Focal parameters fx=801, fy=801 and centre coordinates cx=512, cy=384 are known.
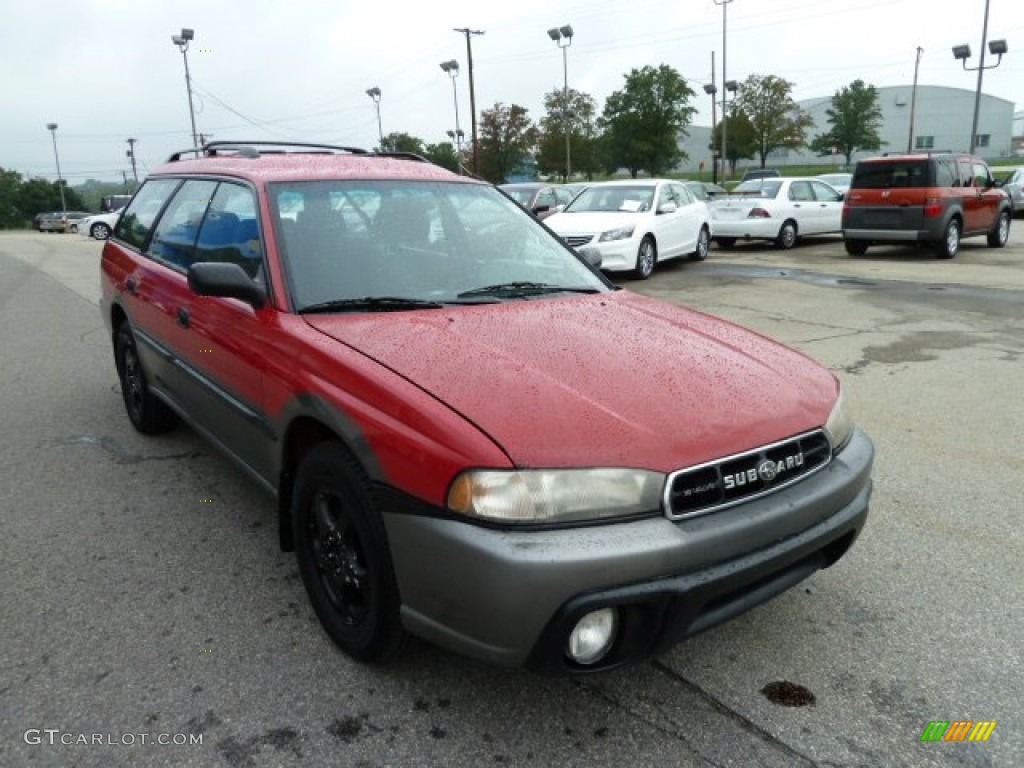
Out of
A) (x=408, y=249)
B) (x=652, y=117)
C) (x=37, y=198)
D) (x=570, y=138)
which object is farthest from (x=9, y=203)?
(x=408, y=249)

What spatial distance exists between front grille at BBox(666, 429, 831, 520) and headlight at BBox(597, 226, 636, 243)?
995cm

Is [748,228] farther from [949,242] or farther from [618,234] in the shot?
[618,234]

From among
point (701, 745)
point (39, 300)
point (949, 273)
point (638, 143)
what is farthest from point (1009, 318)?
point (638, 143)

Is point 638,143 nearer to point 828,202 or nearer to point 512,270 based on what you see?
point 828,202

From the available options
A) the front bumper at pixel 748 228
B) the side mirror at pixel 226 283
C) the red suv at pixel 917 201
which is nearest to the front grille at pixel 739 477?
the side mirror at pixel 226 283

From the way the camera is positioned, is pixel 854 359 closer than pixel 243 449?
No

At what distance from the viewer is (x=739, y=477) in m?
2.21

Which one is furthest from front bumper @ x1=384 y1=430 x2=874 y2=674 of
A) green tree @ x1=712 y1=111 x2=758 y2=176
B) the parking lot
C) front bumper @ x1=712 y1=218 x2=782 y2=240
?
green tree @ x1=712 y1=111 x2=758 y2=176

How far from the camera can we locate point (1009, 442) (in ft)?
15.3

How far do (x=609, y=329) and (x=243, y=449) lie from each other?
61.3 inches

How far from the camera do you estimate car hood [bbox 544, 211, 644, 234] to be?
12188 millimetres

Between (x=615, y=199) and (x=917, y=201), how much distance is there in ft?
17.1

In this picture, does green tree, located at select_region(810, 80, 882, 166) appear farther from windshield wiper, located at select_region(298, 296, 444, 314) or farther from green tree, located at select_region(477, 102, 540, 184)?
windshield wiper, located at select_region(298, 296, 444, 314)

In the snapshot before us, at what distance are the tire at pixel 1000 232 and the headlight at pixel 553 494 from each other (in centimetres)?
1676
